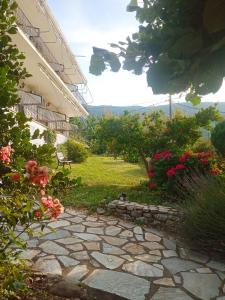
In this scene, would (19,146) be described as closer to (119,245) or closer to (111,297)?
(111,297)

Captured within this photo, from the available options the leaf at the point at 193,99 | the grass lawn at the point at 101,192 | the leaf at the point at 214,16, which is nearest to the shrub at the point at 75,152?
the grass lawn at the point at 101,192

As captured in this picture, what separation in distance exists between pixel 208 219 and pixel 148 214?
235cm

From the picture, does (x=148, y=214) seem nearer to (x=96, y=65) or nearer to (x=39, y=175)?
(x=39, y=175)

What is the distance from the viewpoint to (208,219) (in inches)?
238

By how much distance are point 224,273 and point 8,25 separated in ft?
16.0

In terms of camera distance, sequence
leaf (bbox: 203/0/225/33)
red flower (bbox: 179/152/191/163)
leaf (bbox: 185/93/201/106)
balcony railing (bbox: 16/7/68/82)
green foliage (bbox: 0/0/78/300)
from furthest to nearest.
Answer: balcony railing (bbox: 16/7/68/82), red flower (bbox: 179/152/191/163), green foliage (bbox: 0/0/78/300), leaf (bbox: 185/93/201/106), leaf (bbox: 203/0/225/33)

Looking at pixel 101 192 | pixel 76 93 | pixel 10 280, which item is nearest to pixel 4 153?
pixel 10 280

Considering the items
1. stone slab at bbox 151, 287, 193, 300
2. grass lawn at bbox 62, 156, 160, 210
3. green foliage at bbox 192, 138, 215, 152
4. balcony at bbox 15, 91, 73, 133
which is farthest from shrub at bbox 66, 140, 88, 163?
stone slab at bbox 151, 287, 193, 300

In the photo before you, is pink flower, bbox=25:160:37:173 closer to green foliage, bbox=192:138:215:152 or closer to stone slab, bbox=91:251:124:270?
stone slab, bbox=91:251:124:270

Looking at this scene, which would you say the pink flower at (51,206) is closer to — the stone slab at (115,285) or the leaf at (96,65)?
the stone slab at (115,285)

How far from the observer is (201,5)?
1.25 m

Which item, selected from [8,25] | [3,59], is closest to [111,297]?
[3,59]

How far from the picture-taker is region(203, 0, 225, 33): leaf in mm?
1099

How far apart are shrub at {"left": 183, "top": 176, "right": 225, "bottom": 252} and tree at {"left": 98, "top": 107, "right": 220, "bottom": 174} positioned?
6484 mm
